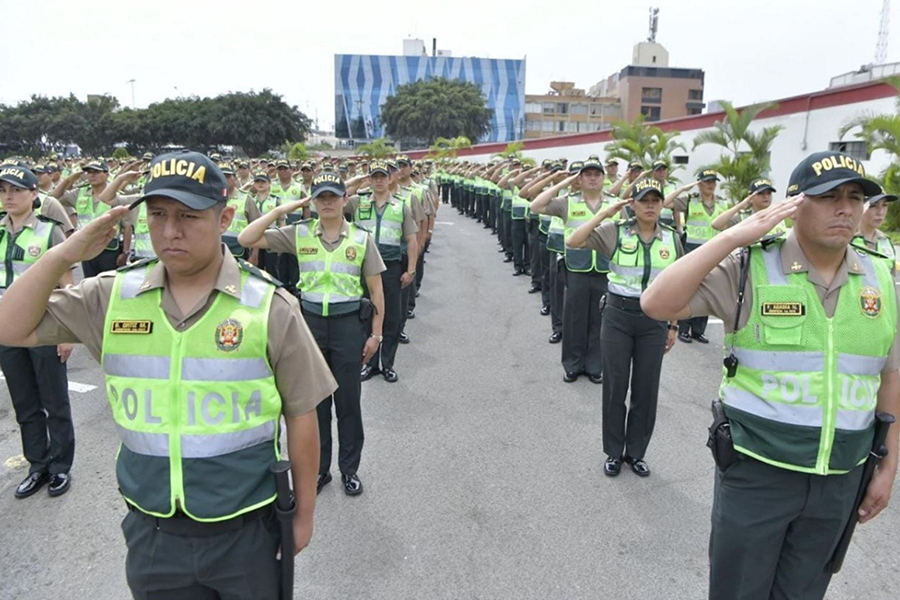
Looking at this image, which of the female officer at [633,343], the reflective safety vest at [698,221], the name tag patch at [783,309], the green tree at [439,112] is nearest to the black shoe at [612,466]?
the female officer at [633,343]

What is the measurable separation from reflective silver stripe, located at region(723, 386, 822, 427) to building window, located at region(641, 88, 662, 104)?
8391cm

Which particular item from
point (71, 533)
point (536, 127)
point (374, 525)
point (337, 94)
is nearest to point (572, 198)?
point (374, 525)

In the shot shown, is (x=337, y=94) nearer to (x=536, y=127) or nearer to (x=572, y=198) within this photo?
(x=536, y=127)

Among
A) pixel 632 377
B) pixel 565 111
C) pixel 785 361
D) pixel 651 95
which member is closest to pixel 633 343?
pixel 632 377

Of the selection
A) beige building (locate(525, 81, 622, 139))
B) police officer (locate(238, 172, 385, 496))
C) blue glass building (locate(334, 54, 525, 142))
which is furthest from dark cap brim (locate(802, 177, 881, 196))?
blue glass building (locate(334, 54, 525, 142))

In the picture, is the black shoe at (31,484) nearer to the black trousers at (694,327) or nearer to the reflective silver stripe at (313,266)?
the reflective silver stripe at (313,266)

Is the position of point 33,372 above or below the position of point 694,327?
above

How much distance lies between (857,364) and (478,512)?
2427 mm

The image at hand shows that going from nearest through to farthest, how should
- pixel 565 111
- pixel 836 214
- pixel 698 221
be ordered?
pixel 836 214, pixel 698 221, pixel 565 111

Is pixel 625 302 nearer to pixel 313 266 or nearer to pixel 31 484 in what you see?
pixel 313 266

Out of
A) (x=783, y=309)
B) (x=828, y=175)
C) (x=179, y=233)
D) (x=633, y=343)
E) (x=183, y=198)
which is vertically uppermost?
(x=828, y=175)

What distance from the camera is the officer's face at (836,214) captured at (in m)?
2.29

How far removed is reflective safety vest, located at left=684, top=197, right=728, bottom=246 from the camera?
28.0ft

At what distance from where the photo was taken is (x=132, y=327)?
77.0 inches
